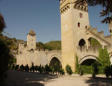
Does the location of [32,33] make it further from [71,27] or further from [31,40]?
[71,27]

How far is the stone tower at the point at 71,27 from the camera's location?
966 inches

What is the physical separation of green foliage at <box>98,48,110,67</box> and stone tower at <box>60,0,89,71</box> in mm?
4809

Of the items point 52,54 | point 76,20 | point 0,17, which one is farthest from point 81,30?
point 0,17

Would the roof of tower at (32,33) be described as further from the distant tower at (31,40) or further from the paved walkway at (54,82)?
the paved walkway at (54,82)

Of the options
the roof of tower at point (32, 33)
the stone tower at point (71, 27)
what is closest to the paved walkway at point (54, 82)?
the stone tower at point (71, 27)

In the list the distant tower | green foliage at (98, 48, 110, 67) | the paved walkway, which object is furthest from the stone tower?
the distant tower

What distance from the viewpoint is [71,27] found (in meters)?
25.1

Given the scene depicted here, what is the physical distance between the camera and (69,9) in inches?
1029

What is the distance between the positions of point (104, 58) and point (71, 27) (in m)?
8.90

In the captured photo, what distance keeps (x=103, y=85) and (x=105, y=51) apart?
12.4 metres

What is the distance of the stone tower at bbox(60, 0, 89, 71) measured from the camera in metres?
24.5

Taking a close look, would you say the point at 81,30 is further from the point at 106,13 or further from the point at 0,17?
the point at 0,17

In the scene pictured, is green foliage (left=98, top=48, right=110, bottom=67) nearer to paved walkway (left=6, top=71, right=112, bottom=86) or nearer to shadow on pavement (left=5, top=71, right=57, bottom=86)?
paved walkway (left=6, top=71, right=112, bottom=86)

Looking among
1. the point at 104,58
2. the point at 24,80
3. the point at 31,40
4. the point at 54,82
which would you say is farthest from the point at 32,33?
the point at 54,82
